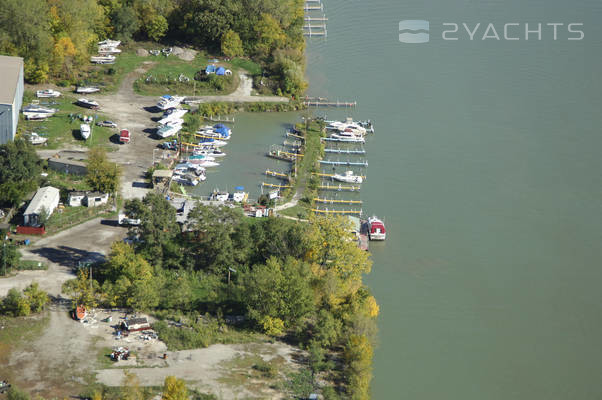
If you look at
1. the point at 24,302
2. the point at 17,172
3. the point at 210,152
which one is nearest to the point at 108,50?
the point at 210,152

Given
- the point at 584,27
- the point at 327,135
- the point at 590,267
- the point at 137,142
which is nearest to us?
the point at 590,267

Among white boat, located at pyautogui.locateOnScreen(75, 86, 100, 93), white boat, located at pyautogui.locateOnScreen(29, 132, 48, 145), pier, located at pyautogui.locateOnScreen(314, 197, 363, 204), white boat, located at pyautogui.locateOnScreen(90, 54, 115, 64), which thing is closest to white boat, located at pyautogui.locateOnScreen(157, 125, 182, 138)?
white boat, located at pyautogui.locateOnScreen(29, 132, 48, 145)

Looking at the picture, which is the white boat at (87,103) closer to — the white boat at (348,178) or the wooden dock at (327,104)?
the wooden dock at (327,104)

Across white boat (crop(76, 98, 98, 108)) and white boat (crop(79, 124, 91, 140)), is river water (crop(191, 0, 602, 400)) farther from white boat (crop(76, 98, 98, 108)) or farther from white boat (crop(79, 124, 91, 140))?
white boat (crop(76, 98, 98, 108))

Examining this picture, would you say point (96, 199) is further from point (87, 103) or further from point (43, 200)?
point (87, 103)

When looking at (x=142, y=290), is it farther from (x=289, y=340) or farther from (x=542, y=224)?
(x=542, y=224)

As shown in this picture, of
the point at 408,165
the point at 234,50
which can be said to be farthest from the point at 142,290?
the point at 234,50
